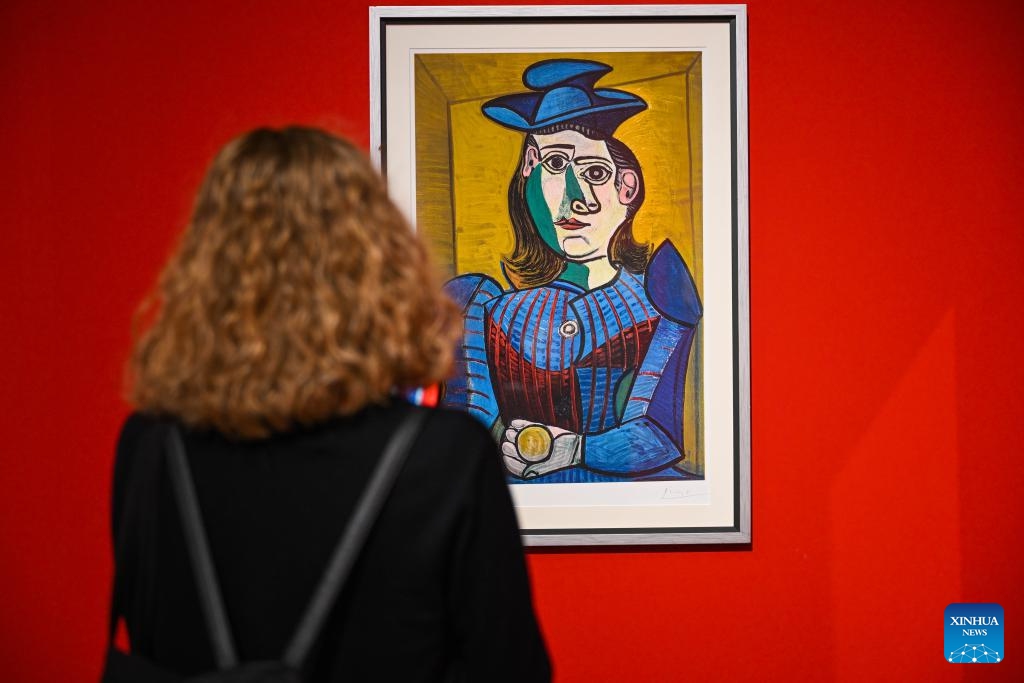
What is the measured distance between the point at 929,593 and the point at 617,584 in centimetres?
74

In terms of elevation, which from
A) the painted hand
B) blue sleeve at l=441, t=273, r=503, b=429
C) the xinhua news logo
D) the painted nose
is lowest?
the xinhua news logo

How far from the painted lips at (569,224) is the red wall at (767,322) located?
0.42 metres

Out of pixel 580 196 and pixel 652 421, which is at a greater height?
pixel 580 196

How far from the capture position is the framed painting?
1.74 m

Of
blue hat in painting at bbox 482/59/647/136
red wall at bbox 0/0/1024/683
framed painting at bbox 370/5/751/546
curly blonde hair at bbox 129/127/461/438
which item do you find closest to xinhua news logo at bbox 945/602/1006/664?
red wall at bbox 0/0/1024/683

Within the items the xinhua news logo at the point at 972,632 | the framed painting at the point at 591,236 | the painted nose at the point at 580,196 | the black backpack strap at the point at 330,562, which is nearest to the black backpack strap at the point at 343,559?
the black backpack strap at the point at 330,562

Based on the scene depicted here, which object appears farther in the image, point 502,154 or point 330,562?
point 502,154

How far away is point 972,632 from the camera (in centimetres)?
178

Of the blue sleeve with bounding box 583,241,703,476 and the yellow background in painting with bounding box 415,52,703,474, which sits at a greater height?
the yellow background in painting with bounding box 415,52,703,474

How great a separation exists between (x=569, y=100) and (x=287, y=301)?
1192 mm

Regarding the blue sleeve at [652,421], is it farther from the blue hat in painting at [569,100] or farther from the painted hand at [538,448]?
the blue hat in painting at [569,100]

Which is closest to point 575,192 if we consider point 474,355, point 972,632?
point 474,355

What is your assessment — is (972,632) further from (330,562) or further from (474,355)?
(330,562)

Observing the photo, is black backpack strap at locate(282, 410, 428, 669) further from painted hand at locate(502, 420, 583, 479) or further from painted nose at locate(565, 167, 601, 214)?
painted nose at locate(565, 167, 601, 214)
